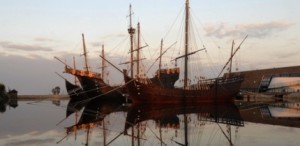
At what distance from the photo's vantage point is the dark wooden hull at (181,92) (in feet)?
142

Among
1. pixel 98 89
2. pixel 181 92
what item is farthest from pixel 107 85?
pixel 181 92

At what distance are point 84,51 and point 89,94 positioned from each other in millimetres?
6624

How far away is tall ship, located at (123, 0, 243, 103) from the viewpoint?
4325 cm

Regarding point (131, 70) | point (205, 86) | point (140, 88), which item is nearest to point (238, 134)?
point (140, 88)

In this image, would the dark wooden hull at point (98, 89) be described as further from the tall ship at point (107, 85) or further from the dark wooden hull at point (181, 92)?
the dark wooden hull at point (181, 92)

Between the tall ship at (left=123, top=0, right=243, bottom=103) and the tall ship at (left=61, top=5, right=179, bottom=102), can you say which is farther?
the tall ship at (left=61, top=5, right=179, bottom=102)

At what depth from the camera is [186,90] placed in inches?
1762

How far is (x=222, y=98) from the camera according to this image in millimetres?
48719

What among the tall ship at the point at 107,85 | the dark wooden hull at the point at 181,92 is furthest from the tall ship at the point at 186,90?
the tall ship at the point at 107,85

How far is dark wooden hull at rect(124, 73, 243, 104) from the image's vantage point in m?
43.2

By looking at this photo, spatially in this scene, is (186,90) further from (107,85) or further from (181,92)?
(107,85)

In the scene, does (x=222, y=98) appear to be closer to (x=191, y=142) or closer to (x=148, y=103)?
(x=148, y=103)

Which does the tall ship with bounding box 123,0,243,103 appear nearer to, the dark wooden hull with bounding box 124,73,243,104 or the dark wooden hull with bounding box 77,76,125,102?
the dark wooden hull with bounding box 124,73,243,104

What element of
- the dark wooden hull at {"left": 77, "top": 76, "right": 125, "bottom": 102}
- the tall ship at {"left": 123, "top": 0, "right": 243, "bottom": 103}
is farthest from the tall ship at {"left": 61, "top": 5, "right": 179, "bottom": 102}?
the tall ship at {"left": 123, "top": 0, "right": 243, "bottom": 103}
